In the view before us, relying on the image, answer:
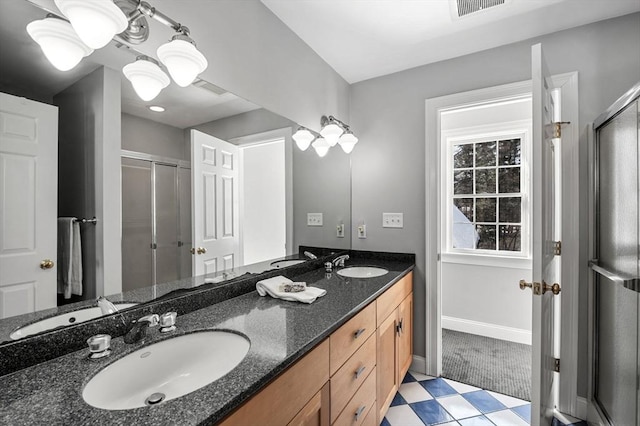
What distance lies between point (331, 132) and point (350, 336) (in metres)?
1.44

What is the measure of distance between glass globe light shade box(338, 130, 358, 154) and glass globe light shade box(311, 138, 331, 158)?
15 cm

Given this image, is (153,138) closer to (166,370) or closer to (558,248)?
(166,370)

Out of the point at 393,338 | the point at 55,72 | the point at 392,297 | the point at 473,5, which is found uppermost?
the point at 473,5

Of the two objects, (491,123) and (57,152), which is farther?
(491,123)

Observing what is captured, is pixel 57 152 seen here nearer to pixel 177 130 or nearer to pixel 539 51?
pixel 177 130

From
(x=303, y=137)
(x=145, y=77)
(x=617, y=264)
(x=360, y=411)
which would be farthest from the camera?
(x=303, y=137)

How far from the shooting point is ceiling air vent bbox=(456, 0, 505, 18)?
1645mm

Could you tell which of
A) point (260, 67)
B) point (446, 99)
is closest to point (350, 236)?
point (446, 99)

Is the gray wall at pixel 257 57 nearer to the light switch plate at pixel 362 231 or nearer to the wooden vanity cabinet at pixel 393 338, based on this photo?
the light switch plate at pixel 362 231

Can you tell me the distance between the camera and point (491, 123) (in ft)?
9.76

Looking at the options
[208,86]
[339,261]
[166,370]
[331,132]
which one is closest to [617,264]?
[339,261]

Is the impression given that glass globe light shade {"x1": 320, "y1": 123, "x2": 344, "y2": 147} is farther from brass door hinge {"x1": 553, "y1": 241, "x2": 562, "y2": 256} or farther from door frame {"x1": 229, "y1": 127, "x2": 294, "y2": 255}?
brass door hinge {"x1": 553, "y1": 241, "x2": 562, "y2": 256}

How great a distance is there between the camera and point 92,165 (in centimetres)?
97

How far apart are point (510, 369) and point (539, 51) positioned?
2235mm
